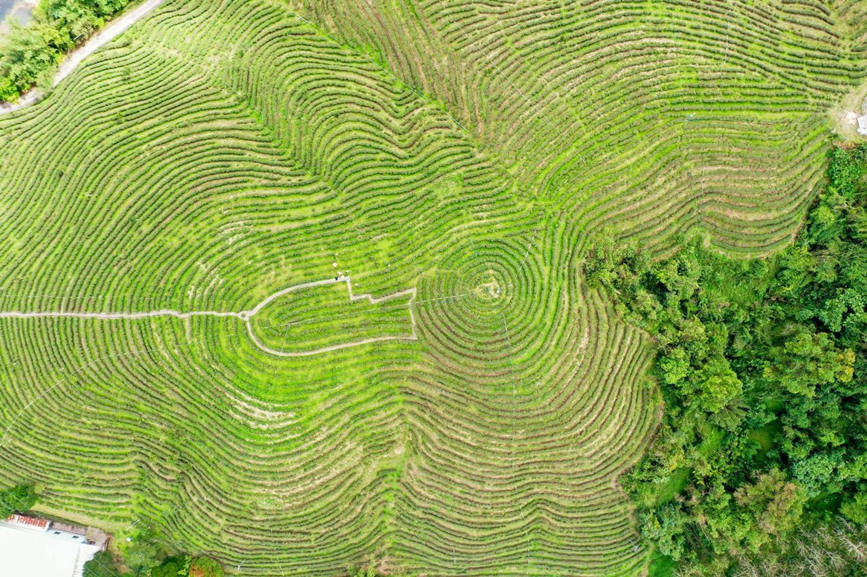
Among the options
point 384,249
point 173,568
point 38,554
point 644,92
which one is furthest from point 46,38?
point 644,92

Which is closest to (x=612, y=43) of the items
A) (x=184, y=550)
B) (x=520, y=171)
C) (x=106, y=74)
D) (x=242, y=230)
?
(x=520, y=171)

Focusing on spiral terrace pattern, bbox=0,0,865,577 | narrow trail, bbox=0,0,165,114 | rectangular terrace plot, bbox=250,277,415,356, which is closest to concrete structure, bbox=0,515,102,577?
spiral terrace pattern, bbox=0,0,865,577

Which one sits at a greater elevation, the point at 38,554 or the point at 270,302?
the point at 270,302

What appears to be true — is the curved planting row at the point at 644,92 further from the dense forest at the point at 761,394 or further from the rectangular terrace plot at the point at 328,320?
the rectangular terrace plot at the point at 328,320

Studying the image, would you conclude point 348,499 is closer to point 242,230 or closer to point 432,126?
point 242,230

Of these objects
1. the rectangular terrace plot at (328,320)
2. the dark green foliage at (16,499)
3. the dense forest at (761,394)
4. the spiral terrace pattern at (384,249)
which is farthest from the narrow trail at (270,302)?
the dense forest at (761,394)

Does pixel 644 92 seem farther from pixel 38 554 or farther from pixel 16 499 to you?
pixel 38 554
